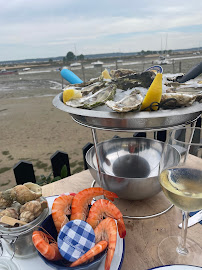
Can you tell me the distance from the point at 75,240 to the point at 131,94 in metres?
0.64

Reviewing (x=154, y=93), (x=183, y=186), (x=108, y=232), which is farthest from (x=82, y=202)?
(x=154, y=93)

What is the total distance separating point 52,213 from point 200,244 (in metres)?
0.69

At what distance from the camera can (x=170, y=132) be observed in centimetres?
87

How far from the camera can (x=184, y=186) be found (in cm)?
77

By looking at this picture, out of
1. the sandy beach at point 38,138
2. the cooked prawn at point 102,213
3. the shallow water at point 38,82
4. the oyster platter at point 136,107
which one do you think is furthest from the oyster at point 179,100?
the sandy beach at point 38,138

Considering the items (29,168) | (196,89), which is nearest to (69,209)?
(196,89)

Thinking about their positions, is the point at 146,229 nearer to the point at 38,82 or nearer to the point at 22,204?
the point at 22,204

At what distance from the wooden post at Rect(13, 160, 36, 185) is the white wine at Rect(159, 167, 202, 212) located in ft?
4.58

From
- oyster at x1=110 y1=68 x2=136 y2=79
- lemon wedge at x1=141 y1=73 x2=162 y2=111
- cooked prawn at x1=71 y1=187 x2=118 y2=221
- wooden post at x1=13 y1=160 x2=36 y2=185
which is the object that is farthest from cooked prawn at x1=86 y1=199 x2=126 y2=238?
wooden post at x1=13 y1=160 x2=36 y2=185

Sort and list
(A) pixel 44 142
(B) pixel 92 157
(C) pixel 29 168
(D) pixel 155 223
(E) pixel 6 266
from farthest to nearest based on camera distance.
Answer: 1. (A) pixel 44 142
2. (C) pixel 29 168
3. (B) pixel 92 157
4. (D) pixel 155 223
5. (E) pixel 6 266

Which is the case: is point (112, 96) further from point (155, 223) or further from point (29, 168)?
point (29, 168)

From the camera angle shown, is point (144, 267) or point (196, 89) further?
point (196, 89)

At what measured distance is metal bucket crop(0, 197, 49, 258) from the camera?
807mm

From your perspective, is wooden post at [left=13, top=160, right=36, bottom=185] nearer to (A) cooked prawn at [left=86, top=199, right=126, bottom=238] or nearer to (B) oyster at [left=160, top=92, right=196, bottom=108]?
(A) cooked prawn at [left=86, top=199, right=126, bottom=238]
